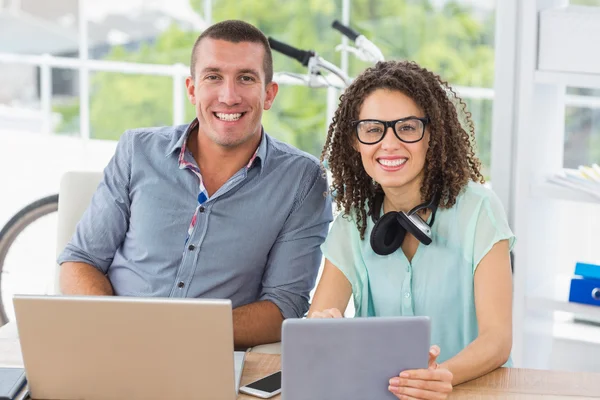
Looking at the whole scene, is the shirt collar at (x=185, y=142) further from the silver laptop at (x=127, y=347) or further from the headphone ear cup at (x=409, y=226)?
the silver laptop at (x=127, y=347)

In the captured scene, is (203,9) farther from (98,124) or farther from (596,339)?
(596,339)

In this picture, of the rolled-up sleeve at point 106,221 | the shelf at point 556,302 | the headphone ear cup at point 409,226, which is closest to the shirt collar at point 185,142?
the rolled-up sleeve at point 106,221

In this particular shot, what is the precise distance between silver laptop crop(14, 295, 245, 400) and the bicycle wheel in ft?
5.19

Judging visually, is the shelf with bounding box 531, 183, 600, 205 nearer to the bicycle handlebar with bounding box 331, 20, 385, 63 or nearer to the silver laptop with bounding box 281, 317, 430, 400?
the bicycle handlebar with bounding box 331, 20, 385, 63

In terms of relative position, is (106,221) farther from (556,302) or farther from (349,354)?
(556,302)

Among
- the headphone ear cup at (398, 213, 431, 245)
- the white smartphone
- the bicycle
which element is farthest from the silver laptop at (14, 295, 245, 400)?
the bicycle

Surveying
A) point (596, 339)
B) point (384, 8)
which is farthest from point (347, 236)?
point (384, 8)

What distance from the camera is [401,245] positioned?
74.3 inches

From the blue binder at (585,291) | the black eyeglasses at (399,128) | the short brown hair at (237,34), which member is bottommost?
the blue binder at (585,291)

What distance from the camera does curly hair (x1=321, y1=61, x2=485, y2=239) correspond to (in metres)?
1.84

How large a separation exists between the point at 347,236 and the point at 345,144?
204mm

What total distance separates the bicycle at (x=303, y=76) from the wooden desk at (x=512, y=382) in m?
1.11

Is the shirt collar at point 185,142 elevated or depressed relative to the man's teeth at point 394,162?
elevated

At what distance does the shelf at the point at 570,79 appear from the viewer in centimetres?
234
